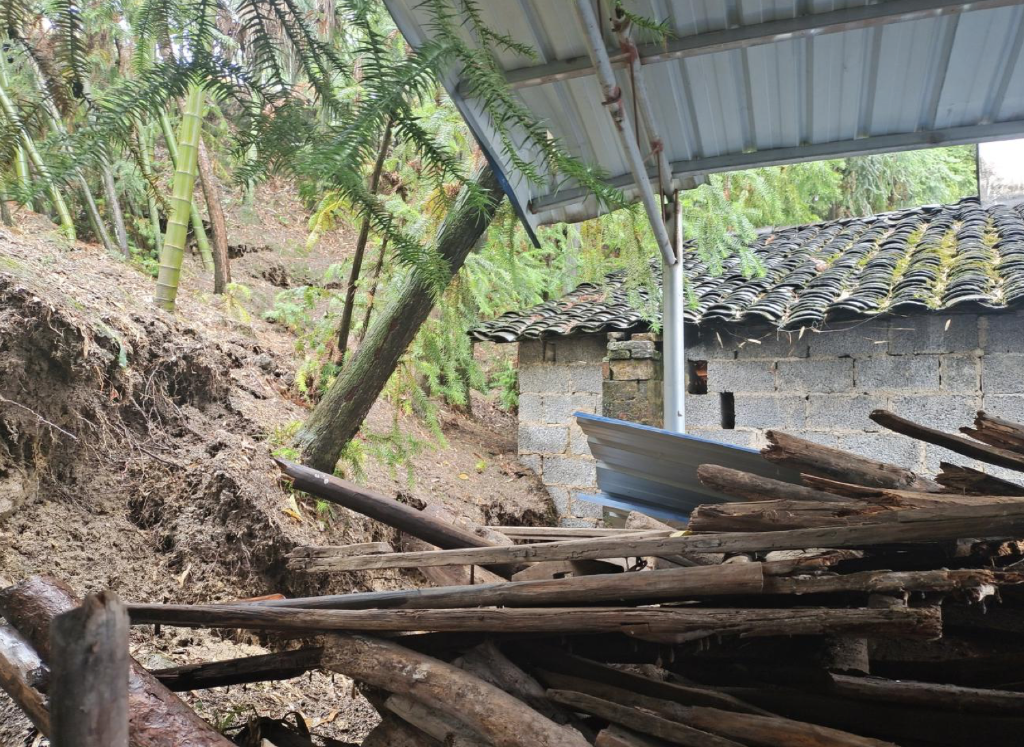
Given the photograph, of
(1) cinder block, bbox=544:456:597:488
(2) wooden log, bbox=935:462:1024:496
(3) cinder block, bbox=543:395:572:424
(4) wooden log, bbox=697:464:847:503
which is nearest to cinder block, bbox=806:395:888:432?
(1) cinder block, bbox=544:456:597:488

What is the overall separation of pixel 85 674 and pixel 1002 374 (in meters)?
7.15

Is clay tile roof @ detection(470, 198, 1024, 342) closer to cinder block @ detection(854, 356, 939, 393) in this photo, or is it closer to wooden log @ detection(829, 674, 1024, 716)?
cinder block @ detection(854, 356, 939, 393)

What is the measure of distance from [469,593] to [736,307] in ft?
18.7

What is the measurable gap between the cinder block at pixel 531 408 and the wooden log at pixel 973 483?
6318mm

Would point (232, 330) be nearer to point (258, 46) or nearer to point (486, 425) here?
point (486, 425)

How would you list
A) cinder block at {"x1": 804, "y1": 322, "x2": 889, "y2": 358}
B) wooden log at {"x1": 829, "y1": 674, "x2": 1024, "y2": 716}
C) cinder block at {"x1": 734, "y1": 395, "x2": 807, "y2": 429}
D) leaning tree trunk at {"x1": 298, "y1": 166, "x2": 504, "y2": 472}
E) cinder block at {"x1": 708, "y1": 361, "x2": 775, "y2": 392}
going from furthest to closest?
cinder block at {"x1": 708, "y1": 361, "x2": 775, "y2": 392} < cinder block at {"x1": 734, "y1": 395, "x2": 807, "y2": 429} < cinder block at {"x1": 804, "y1": 322, "x2": 889, "y2": 358} < leaning tree trunk at {"x1": 298, "y1": 166, "x2": 504, "y2": 472} < wooden log at {"x1": 829, "y1": 674, "x2": 1024, "y2": 716}

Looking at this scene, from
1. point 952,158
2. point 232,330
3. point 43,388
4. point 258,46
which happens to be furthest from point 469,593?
point 952,158

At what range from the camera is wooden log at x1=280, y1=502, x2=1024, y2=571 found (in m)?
1.73

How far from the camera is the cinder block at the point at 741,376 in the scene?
24.0 feet

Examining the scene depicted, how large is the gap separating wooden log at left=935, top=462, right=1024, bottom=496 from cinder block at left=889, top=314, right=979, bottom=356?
4805mm

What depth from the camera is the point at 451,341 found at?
4980mm

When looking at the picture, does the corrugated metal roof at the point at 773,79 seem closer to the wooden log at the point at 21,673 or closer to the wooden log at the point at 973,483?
the wooden log at the point at 973,483

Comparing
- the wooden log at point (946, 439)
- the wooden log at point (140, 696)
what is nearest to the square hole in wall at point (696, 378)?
the wooden log at point (946, 439)

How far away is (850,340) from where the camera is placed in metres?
6.93
